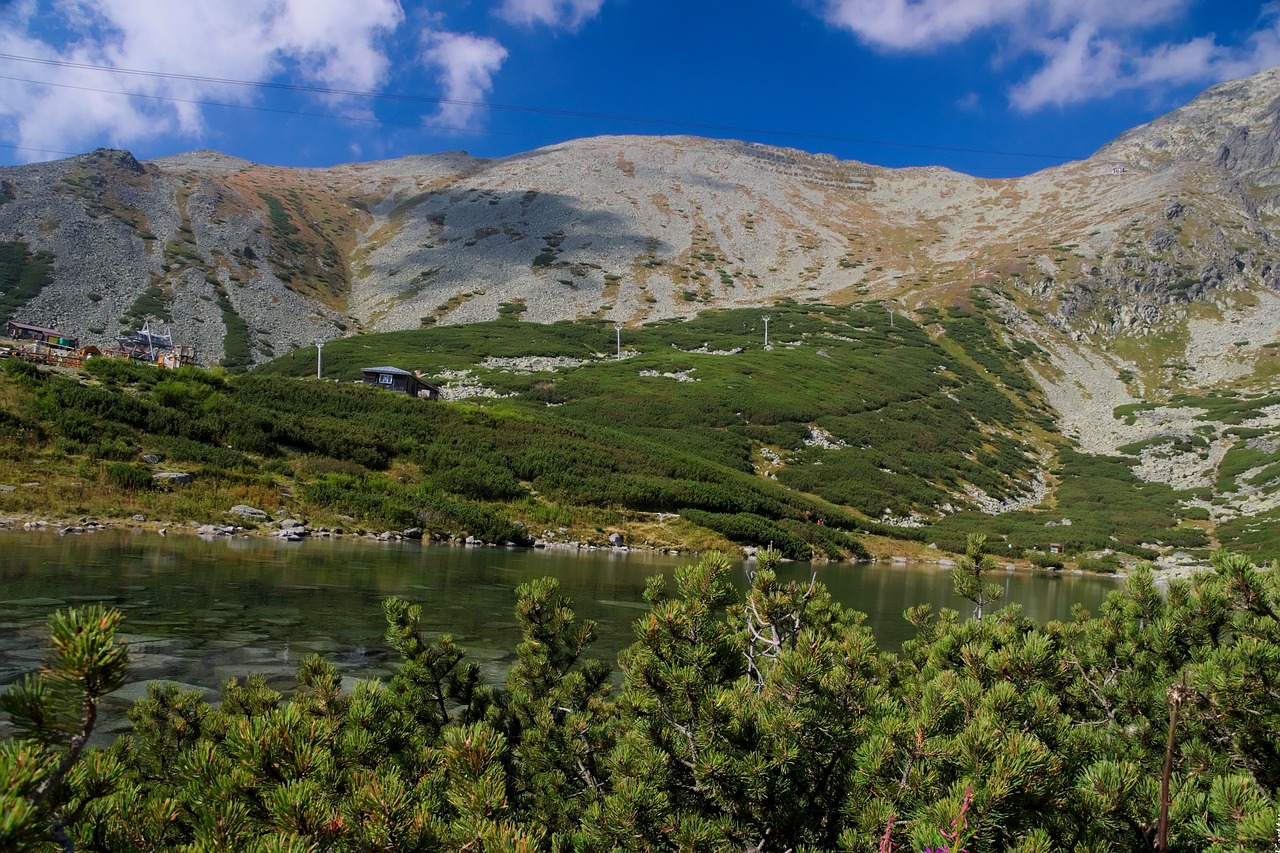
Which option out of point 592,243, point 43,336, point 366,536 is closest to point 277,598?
point 366,536

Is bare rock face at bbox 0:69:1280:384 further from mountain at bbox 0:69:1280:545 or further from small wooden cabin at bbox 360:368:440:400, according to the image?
small wooden cabin at bbox 360:368:440:400

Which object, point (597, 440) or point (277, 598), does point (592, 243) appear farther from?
point (277, 598)

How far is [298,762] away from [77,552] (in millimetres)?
19818

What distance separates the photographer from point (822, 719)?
3322 mm

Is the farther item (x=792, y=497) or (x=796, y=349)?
(x=796, y=349)

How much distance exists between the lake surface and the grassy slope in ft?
19.2

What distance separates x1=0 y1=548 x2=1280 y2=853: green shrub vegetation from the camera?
7.08 ft

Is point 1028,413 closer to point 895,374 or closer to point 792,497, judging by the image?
point 895,374

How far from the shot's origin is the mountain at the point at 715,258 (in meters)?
89.1

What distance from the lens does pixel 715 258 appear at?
14050 centimetres

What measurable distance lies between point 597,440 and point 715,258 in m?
97.7

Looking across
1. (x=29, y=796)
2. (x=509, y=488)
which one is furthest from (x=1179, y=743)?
(x=509, y=488)

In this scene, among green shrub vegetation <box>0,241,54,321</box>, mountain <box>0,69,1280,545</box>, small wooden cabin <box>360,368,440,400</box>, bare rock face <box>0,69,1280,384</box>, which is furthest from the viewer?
bare rock face <box>0,69,1280,384</box>

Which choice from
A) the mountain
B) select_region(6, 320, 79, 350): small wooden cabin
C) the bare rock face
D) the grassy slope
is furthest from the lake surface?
the bare rock face
